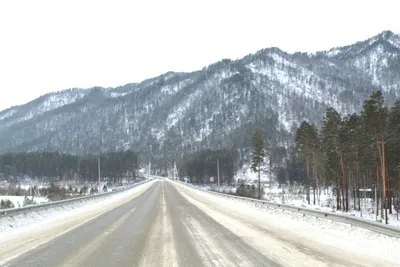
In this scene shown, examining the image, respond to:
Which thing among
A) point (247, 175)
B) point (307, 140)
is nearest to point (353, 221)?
point (307, 140)

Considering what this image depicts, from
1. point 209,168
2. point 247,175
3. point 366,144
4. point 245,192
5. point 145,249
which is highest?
point 366,144

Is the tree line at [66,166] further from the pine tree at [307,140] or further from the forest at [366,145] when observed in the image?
the forest at [366,145]

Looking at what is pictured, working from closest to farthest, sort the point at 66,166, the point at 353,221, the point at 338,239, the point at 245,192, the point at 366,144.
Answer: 1. the point at 338,239
2. the point at 353,221
3. the point at 366,144
4. the point at 245,192
5. the point at 66,166

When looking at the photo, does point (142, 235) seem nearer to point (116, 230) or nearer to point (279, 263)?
point (116, 230)

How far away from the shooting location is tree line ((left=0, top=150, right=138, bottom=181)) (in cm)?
14550

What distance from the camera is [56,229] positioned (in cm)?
1284

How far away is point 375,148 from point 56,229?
110 ft

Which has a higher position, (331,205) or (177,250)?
(177,250)

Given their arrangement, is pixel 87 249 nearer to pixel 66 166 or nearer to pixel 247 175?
pixel 66 166

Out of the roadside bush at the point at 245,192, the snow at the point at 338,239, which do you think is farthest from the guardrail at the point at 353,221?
the roadside bush at the point at 245,192

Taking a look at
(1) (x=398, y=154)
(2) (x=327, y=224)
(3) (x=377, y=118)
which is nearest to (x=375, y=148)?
(1) (x=398, y=154)

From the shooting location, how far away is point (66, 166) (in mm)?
150500

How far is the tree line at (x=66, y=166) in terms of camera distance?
477ft

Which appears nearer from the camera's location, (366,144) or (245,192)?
(366,144)
